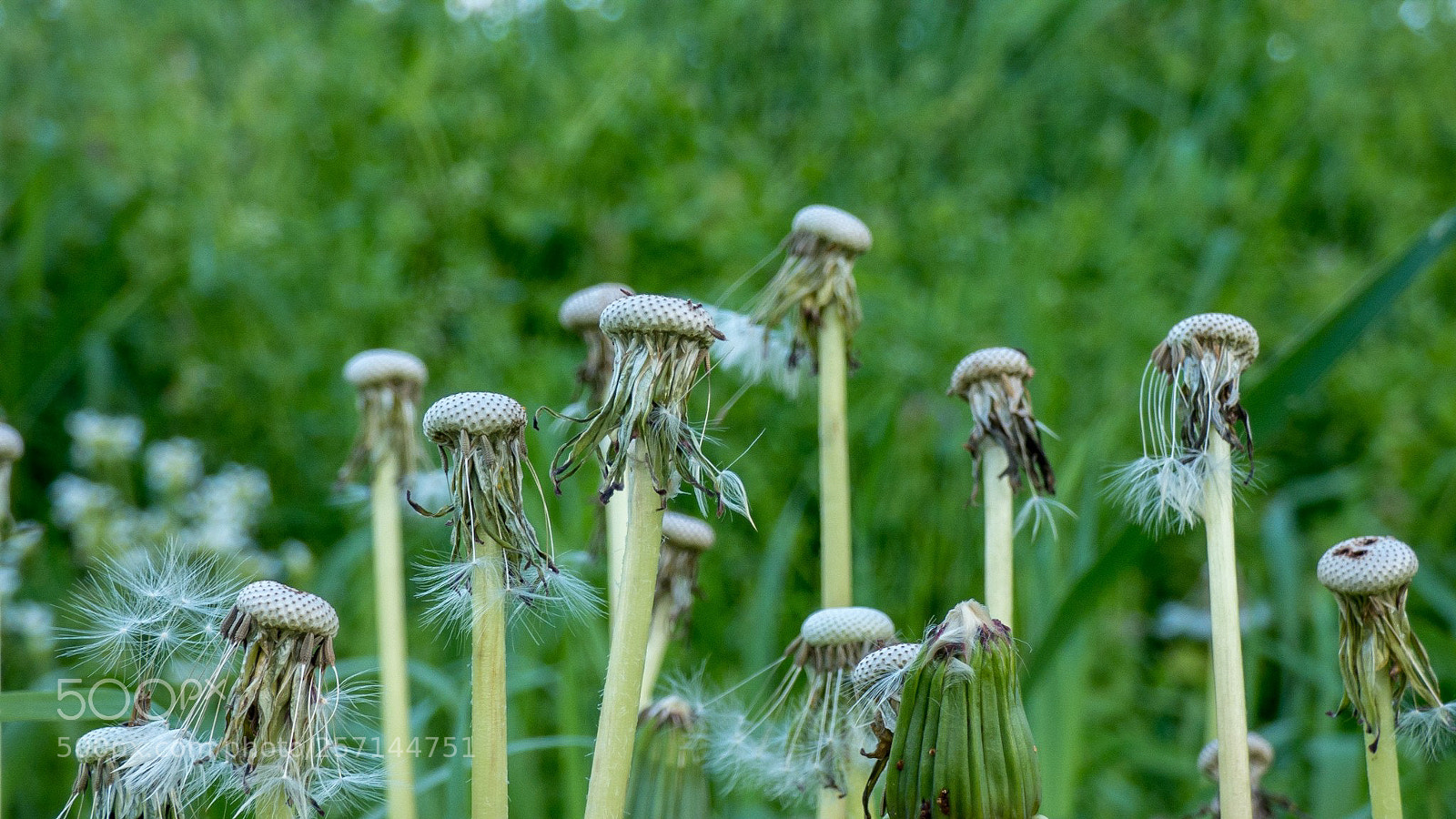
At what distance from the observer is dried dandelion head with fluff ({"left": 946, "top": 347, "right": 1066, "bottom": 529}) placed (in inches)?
50.9

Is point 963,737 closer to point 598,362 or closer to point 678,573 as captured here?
point 678,573

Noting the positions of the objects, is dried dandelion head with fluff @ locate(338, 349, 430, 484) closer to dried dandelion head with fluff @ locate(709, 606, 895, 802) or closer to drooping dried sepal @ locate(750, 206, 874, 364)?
drooping dried sepal @ locate(750, 206, 874, 364)

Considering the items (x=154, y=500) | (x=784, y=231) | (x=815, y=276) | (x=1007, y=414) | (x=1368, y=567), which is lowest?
(x=1368, y=567)

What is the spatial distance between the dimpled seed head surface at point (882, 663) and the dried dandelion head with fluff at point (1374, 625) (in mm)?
342

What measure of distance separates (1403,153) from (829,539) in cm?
426

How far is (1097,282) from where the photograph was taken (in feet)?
14.1

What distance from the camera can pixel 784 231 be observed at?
4180mm

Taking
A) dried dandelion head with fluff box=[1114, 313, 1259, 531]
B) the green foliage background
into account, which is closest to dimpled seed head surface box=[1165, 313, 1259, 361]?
dried dandelion head with fluff box=[1114, 313, 1259, 531]

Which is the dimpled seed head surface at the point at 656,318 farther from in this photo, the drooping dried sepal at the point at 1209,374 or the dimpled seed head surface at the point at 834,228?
the dimpled seed head surface at the point at 834,228

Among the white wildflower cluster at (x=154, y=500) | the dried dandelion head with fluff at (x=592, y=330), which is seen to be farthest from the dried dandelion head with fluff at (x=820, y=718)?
the white wildflower cluster at (x=154, y=500)

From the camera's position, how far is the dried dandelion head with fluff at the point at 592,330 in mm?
1442

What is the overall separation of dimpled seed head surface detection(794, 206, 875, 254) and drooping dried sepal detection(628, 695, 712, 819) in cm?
54

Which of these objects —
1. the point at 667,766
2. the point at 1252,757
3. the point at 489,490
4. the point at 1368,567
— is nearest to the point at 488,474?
the point at 489,490

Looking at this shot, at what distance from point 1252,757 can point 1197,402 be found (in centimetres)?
51
